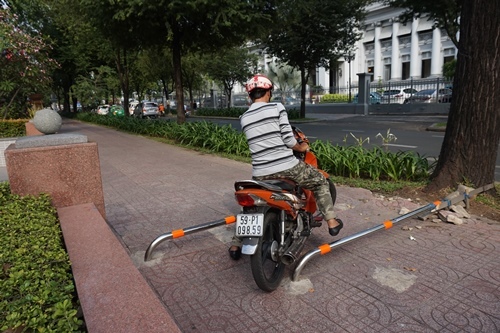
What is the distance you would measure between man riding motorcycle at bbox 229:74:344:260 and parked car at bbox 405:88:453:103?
84.6ft

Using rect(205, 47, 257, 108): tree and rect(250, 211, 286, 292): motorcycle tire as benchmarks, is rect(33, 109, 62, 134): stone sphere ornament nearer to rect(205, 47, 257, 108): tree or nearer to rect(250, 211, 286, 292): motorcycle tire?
rect(250, 211, 286, 292): motorcycle tire

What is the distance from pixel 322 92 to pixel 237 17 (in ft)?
88.1

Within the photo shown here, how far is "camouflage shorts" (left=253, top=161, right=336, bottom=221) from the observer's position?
140 inches

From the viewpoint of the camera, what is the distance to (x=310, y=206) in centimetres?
399

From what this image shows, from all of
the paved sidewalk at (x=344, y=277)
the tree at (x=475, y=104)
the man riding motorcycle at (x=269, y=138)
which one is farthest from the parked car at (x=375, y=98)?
the man riding motorcycle at (x=269, y=138)

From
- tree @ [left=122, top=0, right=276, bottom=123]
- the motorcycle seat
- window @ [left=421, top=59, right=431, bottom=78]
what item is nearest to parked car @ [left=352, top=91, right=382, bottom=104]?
tree @ [left=122, top=0, right=276, bottom=123]

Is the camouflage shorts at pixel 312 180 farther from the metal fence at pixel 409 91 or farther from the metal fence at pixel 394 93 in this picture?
the metal fence at pixel 409 91

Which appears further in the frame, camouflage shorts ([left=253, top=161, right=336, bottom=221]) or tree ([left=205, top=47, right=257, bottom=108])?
tree ([left=205, top=47, right=257, bottom=108])

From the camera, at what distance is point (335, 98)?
35906mm

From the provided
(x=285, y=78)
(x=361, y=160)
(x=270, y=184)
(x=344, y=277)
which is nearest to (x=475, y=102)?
(x=361, y=160)

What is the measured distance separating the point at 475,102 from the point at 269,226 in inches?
152

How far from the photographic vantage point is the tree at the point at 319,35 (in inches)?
839

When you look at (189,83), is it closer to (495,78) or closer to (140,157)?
(140,157)

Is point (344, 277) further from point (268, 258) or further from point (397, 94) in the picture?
point (397, 94)
